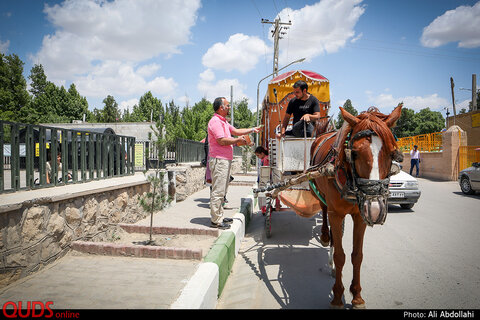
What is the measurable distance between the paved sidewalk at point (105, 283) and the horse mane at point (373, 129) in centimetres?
220

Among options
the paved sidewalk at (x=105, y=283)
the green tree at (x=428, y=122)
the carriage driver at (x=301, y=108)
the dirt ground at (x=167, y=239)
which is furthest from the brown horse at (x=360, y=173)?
the green tree at (x=428, y=122)

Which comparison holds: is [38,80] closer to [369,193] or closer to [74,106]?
[74,106]

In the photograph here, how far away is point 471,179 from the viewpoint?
440 inches

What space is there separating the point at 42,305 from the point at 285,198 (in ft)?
10.8

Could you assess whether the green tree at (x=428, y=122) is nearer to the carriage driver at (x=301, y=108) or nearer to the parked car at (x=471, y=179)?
the parked car at (x=471, y=179)

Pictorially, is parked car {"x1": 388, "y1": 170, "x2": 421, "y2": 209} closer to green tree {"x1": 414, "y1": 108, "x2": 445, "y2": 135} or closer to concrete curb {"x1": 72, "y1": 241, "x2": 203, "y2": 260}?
concrete curb {"x1": 72, "y1": 241, "x2": 203, "y2": 260}

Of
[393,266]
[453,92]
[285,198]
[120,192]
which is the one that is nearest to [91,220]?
[120,192]

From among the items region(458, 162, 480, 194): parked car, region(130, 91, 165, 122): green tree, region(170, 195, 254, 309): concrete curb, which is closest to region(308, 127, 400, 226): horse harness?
region(170, 195, 254, 309): concrete curb

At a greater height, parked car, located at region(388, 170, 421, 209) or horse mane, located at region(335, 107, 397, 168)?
horse mane, located at region(335, 107, 397, 168)

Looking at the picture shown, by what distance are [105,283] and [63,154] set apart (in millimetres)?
2596

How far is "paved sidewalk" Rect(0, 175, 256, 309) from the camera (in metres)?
2.64

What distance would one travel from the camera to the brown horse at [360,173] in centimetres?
229

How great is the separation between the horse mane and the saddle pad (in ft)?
5.77

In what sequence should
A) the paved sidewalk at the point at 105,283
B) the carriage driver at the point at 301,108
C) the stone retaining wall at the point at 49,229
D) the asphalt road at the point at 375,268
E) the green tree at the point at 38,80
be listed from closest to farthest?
1. the paved sidewalk at the point at 105,283
2. the stone retaining wall at the point at 49,229
3. the asphalt road at the point at 375,268
4. the carriage driver at the point at 301,108
5. the green tree at the point at 38,80
